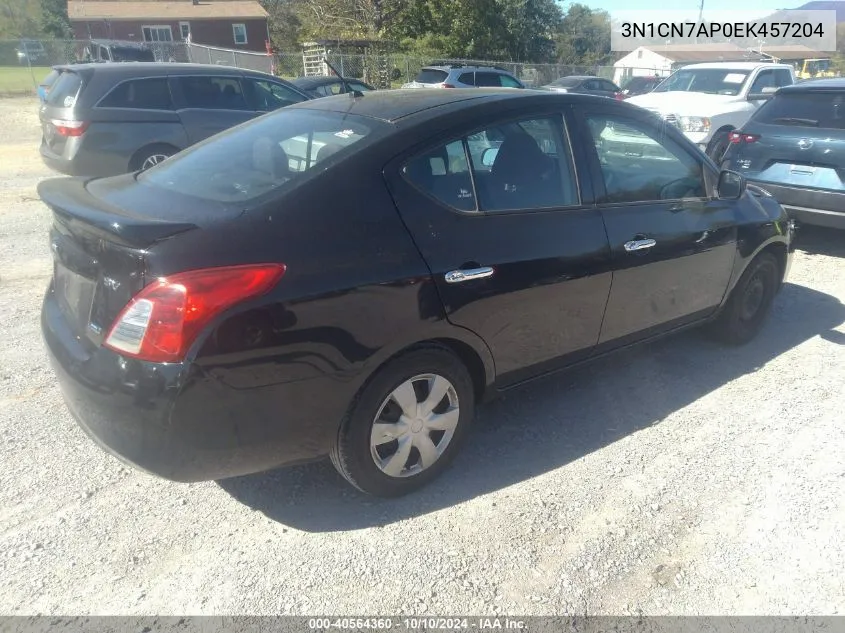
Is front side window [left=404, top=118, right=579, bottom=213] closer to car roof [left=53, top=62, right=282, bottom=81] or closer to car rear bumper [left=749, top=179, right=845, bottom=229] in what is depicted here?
car rear bumper [left=749, top=179, right=845, bottom=229]

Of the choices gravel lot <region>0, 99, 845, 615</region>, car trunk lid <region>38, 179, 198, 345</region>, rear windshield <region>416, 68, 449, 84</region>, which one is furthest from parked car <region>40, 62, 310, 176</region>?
rear windshield <region>416, 68, 449, 84</region>

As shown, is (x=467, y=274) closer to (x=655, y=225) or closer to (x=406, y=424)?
(x=406, y=424)

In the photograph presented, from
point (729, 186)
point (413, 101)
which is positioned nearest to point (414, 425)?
point (413, 101)

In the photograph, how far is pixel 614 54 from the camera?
80500mm

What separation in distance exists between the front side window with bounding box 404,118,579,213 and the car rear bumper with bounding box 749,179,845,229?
13.3 ft

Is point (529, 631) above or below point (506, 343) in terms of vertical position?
below

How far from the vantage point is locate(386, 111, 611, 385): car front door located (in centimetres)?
284

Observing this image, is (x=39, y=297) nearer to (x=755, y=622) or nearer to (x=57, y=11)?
(x=755, y=622)

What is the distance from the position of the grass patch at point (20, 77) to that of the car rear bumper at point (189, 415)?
2729cm

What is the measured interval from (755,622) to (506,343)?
4.81 ft

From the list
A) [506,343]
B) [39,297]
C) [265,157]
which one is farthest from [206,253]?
[39,297]

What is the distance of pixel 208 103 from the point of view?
9.16m

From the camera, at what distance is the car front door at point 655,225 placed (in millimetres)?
3545

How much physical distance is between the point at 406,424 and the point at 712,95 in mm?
11169
